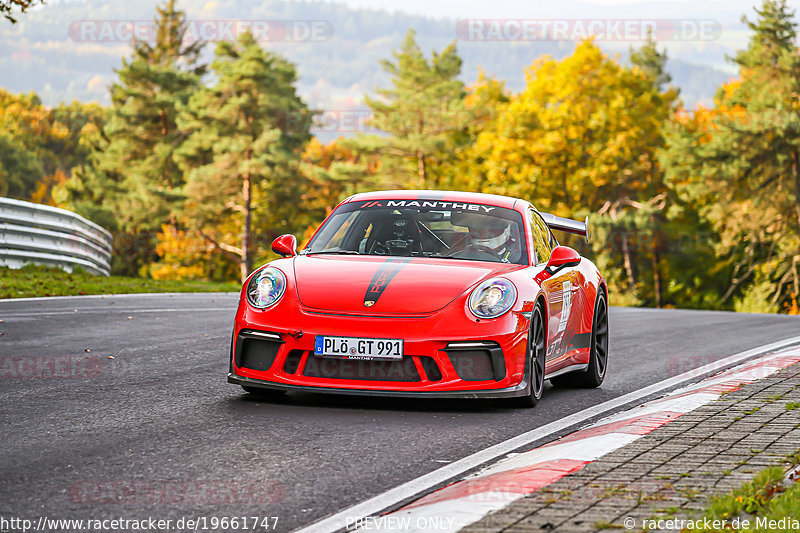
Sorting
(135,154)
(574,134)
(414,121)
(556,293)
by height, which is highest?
(414,121)

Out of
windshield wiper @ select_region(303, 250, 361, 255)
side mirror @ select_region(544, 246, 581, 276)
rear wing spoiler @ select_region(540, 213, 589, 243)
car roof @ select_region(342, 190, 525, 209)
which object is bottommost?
side mirror @ select_region(544, 246, 581, 276)

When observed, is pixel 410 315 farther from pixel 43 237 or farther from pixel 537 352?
pixel 43 237

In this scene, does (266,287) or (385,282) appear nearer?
(385,282)

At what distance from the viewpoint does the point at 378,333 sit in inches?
264

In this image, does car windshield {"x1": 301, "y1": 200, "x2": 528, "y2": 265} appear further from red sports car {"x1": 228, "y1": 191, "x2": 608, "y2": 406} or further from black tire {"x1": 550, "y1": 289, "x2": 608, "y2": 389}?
black tire {"x1": 550, "y1": 289, "x2": 608, "y2": 389}

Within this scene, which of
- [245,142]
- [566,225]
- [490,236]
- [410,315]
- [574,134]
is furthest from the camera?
[245,142]

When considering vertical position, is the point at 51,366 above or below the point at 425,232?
below

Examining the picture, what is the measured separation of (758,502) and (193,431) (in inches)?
121

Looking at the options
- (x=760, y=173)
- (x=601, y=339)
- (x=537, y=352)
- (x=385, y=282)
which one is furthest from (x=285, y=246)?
(x=760, y=173)

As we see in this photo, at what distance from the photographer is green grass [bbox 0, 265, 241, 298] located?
15.9m

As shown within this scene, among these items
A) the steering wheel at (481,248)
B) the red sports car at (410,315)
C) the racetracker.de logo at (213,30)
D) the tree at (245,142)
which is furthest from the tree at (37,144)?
the steering wheel at (481,248)

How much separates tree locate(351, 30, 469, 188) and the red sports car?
178ft

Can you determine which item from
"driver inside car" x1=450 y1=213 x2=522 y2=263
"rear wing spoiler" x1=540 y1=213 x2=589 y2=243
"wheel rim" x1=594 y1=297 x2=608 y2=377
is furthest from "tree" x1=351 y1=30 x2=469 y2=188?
"driver inside car" x1=450 y1=213 x2=522 y2=263

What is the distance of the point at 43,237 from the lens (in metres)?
19.8
